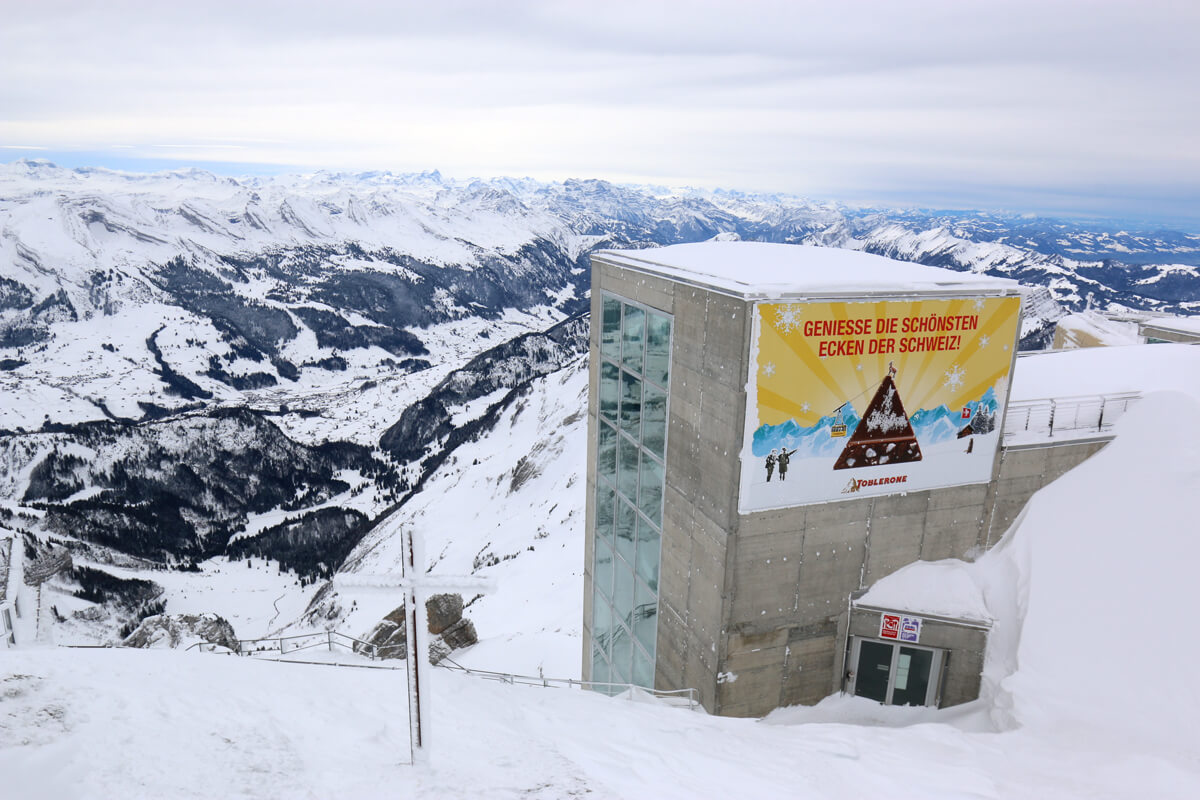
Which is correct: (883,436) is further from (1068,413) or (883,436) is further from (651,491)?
(1068,413)

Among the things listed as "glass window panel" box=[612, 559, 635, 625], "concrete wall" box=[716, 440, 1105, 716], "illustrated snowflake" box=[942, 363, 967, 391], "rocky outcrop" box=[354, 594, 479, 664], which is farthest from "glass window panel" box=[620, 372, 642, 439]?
"rocky outcrop" box=[354, 594, 479, 664]

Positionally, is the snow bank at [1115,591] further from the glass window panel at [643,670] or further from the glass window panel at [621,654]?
the glass window panel at [621,654]

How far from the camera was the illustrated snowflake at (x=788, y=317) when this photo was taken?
13.2 m

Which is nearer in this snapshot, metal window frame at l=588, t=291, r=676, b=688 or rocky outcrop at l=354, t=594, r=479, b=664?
metal window frame at l=588, t=291, r=676, b=688

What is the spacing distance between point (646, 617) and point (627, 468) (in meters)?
4.16

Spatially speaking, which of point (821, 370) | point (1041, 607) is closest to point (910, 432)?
point (821, 370)

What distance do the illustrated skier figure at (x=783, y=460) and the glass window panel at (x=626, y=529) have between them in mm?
5802

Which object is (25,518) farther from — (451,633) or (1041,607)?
(1041,607)

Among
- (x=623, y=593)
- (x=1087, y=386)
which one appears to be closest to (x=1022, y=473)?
(x=1087, y=386)

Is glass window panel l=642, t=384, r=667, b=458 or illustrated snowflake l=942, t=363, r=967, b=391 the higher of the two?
illustrated snowflake l=942, t=363, r=967, b=391

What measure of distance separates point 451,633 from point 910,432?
28.2 meters

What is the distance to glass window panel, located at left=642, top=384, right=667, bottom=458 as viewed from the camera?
54.9ft

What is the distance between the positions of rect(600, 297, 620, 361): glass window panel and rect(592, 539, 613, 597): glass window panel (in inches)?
243

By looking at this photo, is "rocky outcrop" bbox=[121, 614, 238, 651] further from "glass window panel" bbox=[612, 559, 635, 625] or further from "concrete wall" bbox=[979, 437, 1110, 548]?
"concrete wall" bbox=[979, 437, 1110, 548]
